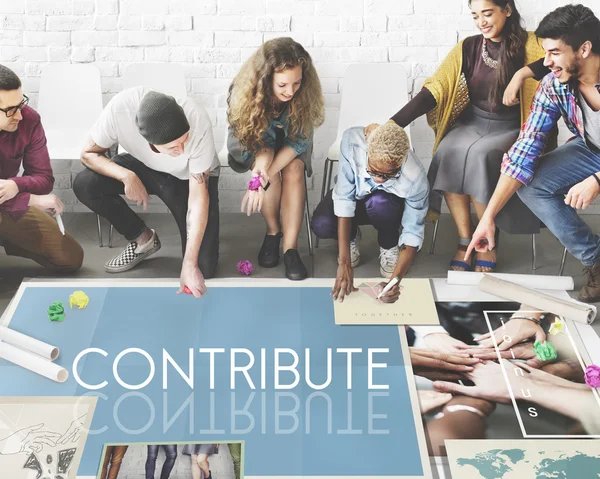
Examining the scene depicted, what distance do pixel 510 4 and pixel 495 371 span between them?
4.30 ft

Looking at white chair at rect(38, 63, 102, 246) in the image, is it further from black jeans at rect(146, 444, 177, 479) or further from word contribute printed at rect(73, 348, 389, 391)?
black jeans at rect(146, 444, 177, 479)

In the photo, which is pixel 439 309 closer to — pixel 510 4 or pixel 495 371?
pixel 495 371

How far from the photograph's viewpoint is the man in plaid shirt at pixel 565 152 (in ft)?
8.44

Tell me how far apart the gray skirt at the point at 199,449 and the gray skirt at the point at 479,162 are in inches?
54.6

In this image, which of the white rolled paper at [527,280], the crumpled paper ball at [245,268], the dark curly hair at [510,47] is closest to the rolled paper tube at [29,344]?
the crumpled paper ball at [245,268]

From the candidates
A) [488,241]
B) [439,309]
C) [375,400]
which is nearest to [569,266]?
[488,241]

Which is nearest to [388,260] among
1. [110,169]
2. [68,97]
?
[110,169]

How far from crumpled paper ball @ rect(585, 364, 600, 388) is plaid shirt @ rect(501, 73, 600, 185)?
77 cm

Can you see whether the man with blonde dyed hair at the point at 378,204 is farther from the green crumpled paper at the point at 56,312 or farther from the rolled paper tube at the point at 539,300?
the green crumpled paper at the point at 56,312

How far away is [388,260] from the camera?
9.82 ft

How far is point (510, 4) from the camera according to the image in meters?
2.73

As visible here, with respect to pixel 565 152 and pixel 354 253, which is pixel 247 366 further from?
pixel 565 152

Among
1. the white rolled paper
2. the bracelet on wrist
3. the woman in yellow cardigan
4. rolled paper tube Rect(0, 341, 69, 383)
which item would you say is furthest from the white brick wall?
rolled paper tube Rect(0, 341, 69, 383)

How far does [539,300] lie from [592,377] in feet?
1.43
